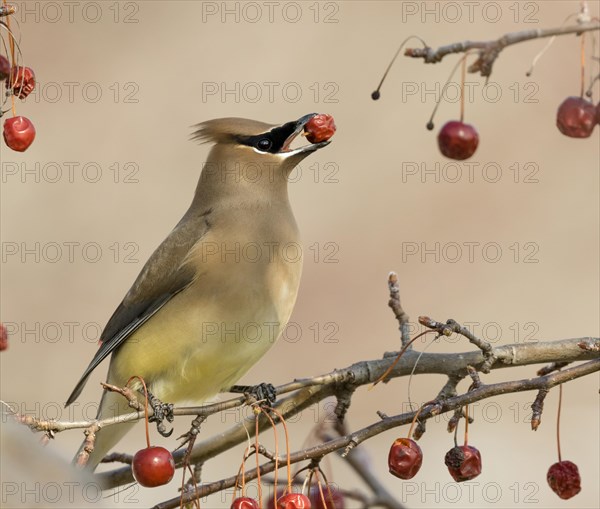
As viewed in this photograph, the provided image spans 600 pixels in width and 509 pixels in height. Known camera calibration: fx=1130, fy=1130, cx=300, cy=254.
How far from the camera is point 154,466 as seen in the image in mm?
2672

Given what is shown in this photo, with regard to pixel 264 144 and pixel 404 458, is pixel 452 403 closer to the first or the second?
pixel 404 458

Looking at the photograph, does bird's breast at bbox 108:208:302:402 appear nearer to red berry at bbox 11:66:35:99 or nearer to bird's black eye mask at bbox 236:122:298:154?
bird's black eye mask at bbox 236:122:298:154

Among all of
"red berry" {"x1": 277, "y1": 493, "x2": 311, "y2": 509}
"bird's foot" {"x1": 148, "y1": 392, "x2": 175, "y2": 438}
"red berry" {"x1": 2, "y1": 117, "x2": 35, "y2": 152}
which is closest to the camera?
"red berry" {"x1": 277, "y1": 493, "x2": 311, "y2": 509}

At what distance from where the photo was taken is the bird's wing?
4.08 meters

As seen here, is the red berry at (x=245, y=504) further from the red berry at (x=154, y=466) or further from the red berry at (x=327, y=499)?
the red berry at (x=327, y=499)

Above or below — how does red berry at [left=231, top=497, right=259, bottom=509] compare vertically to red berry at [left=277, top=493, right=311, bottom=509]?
below

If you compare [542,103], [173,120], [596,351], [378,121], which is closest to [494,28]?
[542,103]

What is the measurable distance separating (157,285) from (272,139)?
26.9 inches

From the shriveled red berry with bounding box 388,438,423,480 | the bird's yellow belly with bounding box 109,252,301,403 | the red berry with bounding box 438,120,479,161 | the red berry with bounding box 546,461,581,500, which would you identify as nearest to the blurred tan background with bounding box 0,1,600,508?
the bird's yellow belly with bounding box 109,252,301,403

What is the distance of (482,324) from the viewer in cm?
712

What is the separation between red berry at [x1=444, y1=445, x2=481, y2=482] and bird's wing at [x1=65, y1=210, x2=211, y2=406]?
5.13 feet

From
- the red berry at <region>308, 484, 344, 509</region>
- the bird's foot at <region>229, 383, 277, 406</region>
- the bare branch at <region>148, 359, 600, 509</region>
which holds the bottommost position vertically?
the red berry at <region>308, 484, 344, 509</region>

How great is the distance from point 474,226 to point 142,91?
8.93 ft

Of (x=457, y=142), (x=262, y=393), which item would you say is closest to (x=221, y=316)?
(x=262, y=393)
